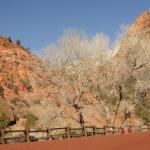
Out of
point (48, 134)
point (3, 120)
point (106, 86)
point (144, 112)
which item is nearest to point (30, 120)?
point (3, 120)

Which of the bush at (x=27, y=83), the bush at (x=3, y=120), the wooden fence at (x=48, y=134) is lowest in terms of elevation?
the wooden fence at (x=48, y=134)

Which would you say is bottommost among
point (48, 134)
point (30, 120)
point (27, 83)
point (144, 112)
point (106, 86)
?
point (48, 134)

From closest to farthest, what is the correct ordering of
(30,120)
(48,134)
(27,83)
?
(48,134) → (30,120) → (27,83)

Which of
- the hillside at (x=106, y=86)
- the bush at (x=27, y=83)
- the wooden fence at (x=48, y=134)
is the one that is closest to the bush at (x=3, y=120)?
the hillside at (x=106, y=86)

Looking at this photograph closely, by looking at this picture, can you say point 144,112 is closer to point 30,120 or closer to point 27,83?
point 27,83

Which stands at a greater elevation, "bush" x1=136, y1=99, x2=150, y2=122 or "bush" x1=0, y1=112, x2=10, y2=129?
"bush" x1=136, y1=99, x2=150, y2=122

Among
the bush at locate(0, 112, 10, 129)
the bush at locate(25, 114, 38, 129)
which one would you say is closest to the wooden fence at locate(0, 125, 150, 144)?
the bush at locate(0, 112, 10, 129)

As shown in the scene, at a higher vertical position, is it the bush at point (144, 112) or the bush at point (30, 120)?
the bush at point (144, 112)

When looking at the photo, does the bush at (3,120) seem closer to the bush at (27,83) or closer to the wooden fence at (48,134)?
the wooden fence at (48,134)

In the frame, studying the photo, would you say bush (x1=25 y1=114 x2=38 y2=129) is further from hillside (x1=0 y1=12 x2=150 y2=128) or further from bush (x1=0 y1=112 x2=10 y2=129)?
bush (x1=0 y1=112 x2=10 y2=129)

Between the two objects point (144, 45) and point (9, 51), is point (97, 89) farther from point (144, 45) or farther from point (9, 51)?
point (9, 51)

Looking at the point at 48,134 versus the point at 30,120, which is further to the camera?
the point at 30,120

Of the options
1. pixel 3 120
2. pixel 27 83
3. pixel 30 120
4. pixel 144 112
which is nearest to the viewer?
pixel 3 120

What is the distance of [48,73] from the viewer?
1635 inches
